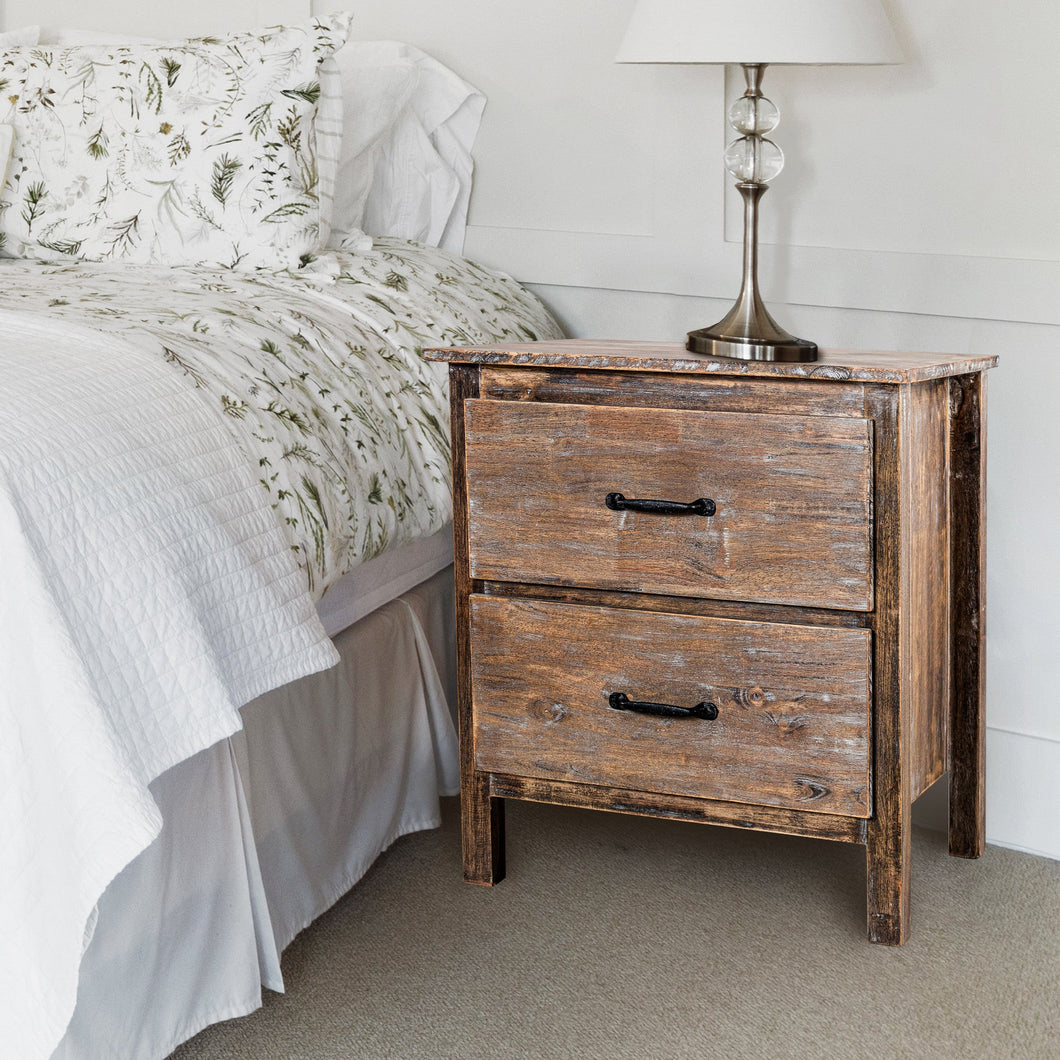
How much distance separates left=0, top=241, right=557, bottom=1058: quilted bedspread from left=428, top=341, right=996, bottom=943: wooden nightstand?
177 millimetres

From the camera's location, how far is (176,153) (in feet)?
5.92

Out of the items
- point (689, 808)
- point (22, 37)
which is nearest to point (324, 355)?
point (689, 808)

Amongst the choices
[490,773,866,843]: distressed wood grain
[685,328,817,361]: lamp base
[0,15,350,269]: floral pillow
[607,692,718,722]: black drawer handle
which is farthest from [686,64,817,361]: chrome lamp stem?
[0,15,350,269]: floral pillow

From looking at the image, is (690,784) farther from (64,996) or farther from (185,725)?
(64,996)

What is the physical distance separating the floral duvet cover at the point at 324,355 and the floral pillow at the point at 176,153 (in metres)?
0.05

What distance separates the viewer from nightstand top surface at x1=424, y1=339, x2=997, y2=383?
51.4 inches

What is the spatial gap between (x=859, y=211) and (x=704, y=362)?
1.82ft

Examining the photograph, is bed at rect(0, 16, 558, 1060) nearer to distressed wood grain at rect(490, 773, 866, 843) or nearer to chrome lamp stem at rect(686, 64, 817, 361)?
distressed wood grain at rect(490, 773, 866, 843)

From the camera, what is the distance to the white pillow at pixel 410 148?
6.56 feet

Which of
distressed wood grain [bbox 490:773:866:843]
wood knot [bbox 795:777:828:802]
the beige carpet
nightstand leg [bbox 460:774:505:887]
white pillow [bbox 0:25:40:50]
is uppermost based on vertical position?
white pillow [bbox 0:25:40:50]

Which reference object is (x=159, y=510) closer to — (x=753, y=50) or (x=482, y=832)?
(x=482, y=832)

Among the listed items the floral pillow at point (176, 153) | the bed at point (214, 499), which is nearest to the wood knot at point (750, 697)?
the bed at point (214, 499)

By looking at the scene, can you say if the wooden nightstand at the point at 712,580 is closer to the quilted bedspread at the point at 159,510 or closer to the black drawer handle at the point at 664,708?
the black drawer handle at the point at 664,708

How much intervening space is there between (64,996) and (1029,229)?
1.40 m
